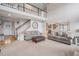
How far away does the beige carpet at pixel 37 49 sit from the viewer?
2.23 m

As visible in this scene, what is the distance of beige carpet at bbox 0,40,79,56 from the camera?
2.23m

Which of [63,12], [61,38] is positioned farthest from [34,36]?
[63,12]

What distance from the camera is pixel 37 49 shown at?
2.31 meters

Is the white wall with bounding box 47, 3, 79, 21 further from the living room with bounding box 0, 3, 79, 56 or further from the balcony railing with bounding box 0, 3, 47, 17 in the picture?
the balcony railing with bounding box 0, 3, 47, 17

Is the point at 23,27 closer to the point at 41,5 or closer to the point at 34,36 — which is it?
the point at 34,36

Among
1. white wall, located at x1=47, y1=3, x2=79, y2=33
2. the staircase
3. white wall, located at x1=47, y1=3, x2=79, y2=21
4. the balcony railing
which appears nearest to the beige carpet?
the staircase

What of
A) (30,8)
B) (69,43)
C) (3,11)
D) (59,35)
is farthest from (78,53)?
(3,11)

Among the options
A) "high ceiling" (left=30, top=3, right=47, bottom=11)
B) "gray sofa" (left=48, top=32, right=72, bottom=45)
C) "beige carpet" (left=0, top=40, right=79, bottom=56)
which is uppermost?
"high ceiling" (left=30, top=3, right=47, bottom=11)

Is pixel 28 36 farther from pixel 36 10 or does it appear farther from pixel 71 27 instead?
pixel 71 27

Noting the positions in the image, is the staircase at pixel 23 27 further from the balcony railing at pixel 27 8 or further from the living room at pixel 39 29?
the balcony railing at pixel 27 8

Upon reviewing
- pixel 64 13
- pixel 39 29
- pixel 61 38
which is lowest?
pixel 61 38

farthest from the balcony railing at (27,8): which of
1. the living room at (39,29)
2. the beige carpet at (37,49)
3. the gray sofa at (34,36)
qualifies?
the beige carpet at (37,49)

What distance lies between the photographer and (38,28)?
98.4 inches

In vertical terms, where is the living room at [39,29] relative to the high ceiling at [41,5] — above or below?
below
